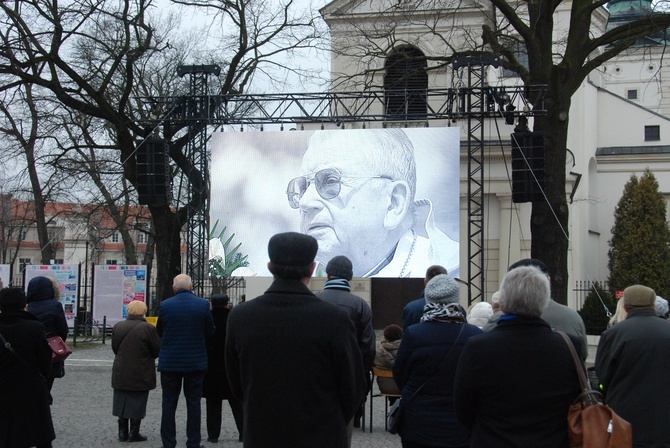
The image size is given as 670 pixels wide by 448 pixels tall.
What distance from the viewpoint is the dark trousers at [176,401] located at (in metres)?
8.15

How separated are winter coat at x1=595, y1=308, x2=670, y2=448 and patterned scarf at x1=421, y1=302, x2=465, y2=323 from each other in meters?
1.36

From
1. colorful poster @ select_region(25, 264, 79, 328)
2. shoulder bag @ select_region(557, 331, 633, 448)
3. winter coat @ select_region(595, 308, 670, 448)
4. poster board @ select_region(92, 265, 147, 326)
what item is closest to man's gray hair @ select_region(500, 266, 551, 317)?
shoulder bag @ select_region(557, 331, 633, 448)

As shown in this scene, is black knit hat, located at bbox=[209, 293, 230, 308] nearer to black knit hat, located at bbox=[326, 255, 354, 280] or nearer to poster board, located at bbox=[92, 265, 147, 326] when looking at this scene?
black knit hat, located at bbox=[326, 255, 354, 280]

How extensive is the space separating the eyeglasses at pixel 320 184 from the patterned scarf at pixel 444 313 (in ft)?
39.2

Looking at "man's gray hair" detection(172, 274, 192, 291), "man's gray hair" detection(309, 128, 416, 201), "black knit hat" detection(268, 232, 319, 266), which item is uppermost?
"man's gray hair" detection(309, 128, 416, 201)

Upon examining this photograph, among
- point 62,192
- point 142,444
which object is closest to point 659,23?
point 142,444

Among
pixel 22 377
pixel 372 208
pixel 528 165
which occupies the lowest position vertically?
pixel 22 377

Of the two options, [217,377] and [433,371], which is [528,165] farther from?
[433,371]

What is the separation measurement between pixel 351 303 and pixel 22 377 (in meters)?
2.60

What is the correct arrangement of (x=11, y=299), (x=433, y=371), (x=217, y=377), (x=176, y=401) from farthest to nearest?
(x=217, y=377) < (x=176, y=401) < (x=11, y=299) < (x=433, y=371)

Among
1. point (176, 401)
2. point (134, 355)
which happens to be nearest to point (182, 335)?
point (176, 401)

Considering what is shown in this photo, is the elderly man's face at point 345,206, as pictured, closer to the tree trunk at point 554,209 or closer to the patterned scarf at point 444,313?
the tree trunk at point 554,209

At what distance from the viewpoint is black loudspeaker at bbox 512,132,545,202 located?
1609 centimetres

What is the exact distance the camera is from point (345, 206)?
16.8 m
